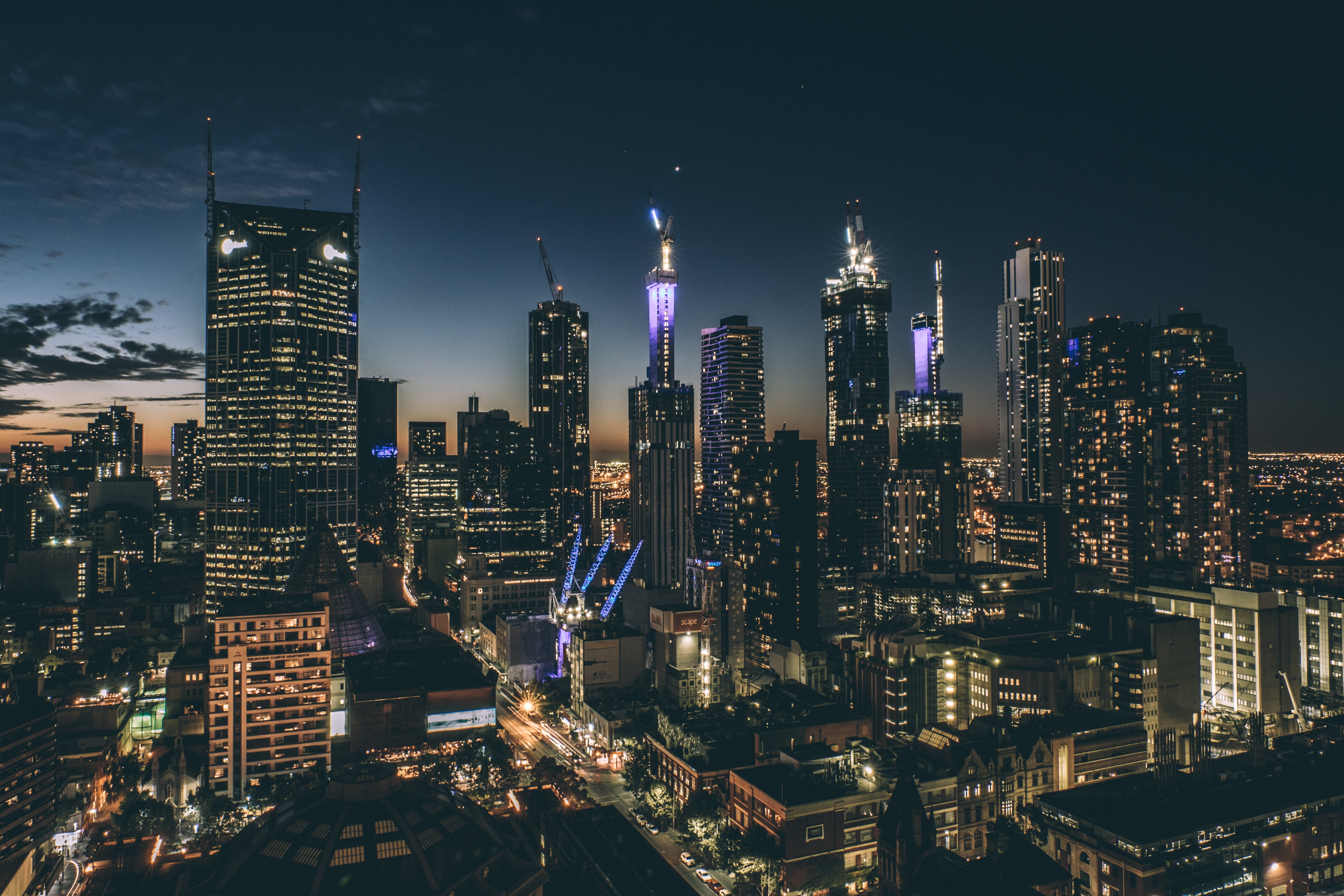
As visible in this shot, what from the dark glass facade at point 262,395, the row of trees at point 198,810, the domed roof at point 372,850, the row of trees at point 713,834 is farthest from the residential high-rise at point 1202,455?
the dark glass facade at point 262,395

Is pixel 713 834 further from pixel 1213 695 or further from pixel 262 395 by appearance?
pixel 262 395

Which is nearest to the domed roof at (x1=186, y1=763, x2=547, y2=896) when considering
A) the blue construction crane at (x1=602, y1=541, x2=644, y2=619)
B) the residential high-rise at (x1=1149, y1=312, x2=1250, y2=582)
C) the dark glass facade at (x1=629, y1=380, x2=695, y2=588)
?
the blue construction crane at (x1=602, y1=541, x2=644, y2=619)

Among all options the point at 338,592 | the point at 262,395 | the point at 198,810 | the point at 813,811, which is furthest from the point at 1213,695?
the point at 262,395

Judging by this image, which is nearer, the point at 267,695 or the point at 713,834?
the point at 713,834

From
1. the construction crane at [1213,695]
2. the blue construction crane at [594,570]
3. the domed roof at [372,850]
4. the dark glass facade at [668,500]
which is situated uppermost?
the dark glass facade at [668,500]

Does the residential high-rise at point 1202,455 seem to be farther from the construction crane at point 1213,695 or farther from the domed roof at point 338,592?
the domed roof at point 338,592

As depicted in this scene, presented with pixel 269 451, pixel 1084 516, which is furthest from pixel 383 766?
pixel 1084 516
